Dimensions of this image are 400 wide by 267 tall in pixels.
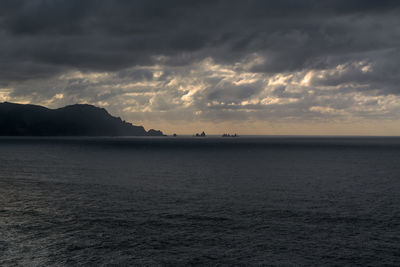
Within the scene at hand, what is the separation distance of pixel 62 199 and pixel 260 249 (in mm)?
32107

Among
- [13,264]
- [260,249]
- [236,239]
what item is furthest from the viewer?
[236,239]

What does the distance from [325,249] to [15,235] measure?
28799 millimetres

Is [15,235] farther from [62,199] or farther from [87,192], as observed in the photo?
[87,192]

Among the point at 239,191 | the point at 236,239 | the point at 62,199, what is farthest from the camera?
the point at 239,191

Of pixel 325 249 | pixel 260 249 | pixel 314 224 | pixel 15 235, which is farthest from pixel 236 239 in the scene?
pixel 15 235

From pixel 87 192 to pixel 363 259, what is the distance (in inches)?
1667

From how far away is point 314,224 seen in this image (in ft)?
114

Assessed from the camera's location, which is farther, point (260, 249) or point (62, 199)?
point (62, 199)

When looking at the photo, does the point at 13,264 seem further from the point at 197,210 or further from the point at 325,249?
the point at 325,249

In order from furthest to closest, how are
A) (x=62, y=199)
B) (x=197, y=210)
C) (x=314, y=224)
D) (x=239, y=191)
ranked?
1. (x=239, y=191)
2. (x=62, y=199)
3. (x=197, y=210)
4. (x=314, y=224)

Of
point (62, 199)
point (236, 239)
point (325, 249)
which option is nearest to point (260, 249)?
point (236, 239)

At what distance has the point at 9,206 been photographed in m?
41.9

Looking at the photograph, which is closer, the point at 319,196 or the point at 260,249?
the point at 260,249

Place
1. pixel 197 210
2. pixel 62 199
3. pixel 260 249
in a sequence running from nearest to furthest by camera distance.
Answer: pixel 260 249 < pixel 197 210 < pixel 62 199
